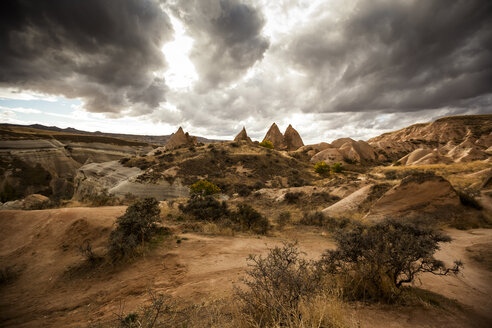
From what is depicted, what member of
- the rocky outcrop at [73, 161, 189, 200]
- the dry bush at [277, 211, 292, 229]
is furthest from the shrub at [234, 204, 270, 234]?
the rocky outcrop at [73, 161, 189, 200]

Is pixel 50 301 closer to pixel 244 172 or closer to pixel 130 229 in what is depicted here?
pixel 130 229

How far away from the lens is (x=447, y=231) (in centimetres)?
885

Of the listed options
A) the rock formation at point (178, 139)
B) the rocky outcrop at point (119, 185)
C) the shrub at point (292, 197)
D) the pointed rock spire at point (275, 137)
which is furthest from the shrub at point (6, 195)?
the pointed rock spire at point (275, 137)

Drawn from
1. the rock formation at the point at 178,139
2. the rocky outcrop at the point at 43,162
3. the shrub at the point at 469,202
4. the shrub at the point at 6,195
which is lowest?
the shrub at the point at 6,195

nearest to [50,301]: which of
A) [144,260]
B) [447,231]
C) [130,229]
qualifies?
[144,260]

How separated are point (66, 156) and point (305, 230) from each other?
6236 cm

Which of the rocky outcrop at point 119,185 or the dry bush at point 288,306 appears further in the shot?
the rocky outcrop at point 119,185

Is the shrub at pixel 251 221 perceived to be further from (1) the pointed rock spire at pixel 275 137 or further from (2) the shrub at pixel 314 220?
(1) the pointed rock spire at pixel 275 137

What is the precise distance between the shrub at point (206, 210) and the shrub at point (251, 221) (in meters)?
1.10

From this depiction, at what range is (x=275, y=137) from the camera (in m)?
60.9

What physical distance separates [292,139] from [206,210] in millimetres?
54492

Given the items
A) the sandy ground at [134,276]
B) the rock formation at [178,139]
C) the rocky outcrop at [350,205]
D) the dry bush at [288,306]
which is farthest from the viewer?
the rock formation at [178,139]

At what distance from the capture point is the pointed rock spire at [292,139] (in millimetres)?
61534

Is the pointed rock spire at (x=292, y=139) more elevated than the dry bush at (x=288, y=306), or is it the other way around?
the pointed rock spire at (x=292, y=139)
